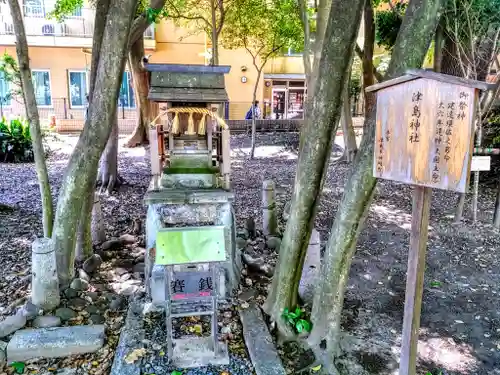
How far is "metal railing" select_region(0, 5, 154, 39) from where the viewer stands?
18641mm

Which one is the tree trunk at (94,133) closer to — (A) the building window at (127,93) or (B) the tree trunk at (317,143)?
(B) the tree trunk at (317,143)

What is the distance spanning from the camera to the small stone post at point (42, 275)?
4609 mm

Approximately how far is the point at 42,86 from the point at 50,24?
3066 mm

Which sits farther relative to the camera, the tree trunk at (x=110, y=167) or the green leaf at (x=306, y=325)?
the tree trunk at (x=110, y=167)

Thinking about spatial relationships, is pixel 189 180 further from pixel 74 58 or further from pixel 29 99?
pixel 74 58

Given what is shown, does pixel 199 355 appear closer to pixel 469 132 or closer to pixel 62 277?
pixel 62 277

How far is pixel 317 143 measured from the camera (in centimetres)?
399

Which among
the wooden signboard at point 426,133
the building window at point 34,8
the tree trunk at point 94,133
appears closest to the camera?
the wooden signboard at point 426,133

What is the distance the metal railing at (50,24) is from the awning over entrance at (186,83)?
15.9 m

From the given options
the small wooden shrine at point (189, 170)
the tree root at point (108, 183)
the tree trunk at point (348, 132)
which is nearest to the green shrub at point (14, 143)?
the tree root at point (108, 183)

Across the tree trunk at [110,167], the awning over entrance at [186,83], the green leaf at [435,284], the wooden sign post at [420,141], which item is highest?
the awning over entrance at [186,83]

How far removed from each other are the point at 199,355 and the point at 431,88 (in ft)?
10.3

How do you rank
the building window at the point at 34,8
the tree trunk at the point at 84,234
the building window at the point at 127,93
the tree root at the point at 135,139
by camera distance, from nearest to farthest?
the tree trunk at the point at 84,234 < the tree root at the point at 135,139 < the building window at the point at 34,8 < the building window at the point at 127,93

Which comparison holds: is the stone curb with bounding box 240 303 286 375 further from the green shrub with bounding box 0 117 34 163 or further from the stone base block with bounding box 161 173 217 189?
the green shrub with bounding box 0 117 34 163
